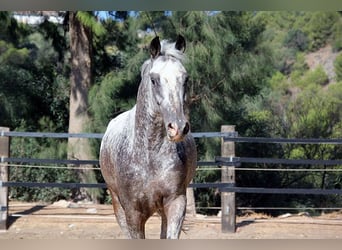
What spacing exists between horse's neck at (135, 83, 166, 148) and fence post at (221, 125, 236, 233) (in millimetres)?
3493

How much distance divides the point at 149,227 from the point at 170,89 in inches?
159

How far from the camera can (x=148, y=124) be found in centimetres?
330

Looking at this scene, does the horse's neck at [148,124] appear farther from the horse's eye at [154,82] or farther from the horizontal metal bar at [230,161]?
the horizontal metal bar at [230,161]

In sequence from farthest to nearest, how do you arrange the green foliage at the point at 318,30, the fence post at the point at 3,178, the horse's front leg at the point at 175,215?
the green foliage at the point at 318,30, the fence post at the point at 3,178, the horse's front leg at the point at 175,215

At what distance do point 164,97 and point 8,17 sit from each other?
617 centimetres

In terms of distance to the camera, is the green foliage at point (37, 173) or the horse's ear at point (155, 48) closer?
the horse's ear at point (155, 48)

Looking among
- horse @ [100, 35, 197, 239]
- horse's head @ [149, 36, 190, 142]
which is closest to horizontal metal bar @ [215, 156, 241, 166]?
horse @ [100, 35, 197, 239]

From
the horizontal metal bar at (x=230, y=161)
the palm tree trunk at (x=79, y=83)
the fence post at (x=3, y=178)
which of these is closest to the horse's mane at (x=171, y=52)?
the horizontal metal bar at (x=230, y=161)

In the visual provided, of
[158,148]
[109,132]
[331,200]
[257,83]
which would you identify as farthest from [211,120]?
[158,148]

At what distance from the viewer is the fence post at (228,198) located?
22.0 ft

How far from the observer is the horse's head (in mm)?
2922

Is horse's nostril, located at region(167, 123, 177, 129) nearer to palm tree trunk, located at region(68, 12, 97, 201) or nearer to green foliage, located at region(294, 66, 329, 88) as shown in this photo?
palm tree trunk, located at region(68, 12, 97, 201)

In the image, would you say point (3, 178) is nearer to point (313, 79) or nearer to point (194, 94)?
point (194, 94)

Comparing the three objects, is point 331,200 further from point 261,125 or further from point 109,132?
point 109,132
